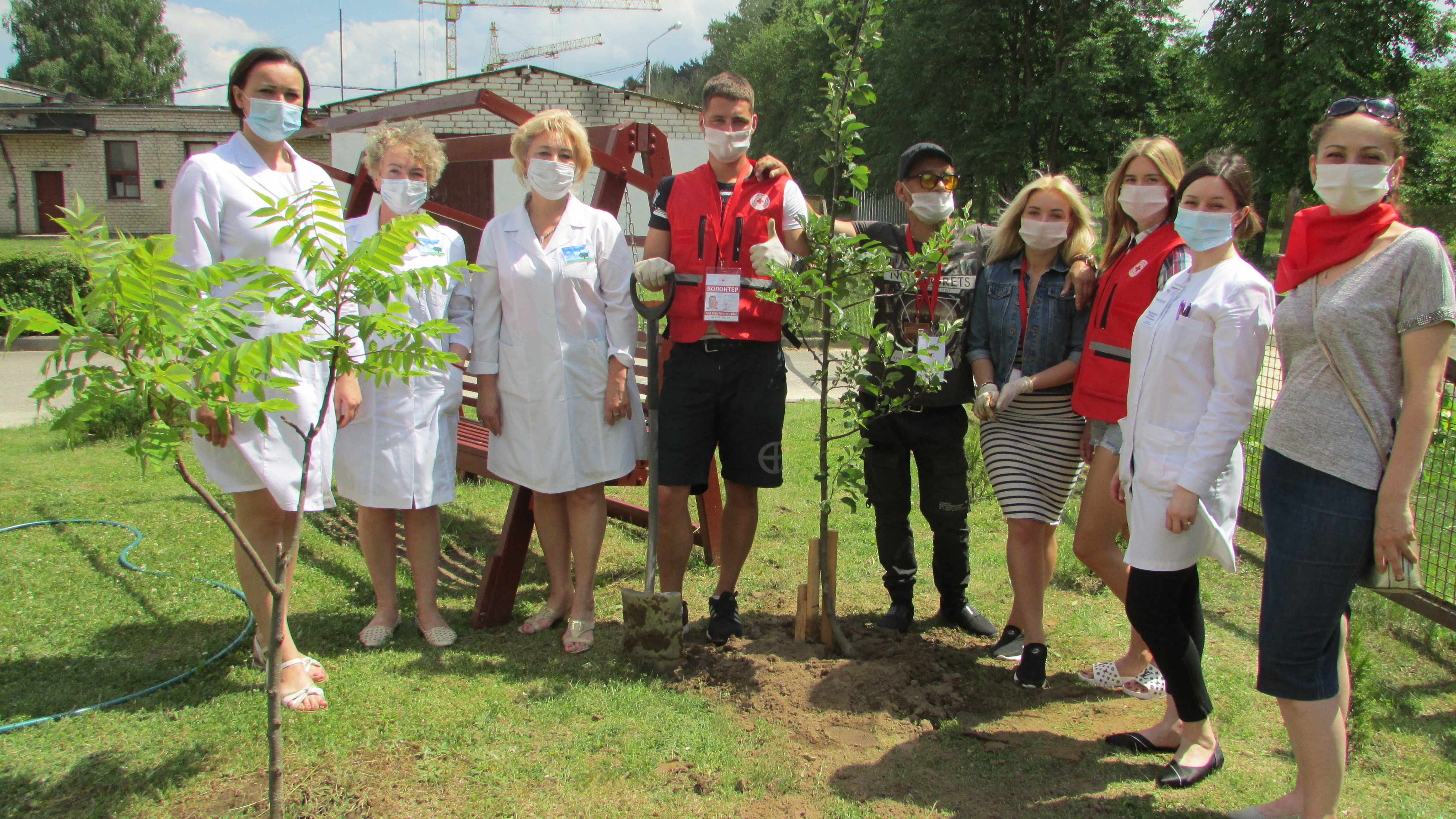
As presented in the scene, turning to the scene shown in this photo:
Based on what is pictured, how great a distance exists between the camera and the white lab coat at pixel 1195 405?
2.39 meters

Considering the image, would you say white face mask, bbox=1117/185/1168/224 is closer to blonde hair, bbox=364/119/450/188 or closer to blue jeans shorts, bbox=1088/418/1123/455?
blue jeans shorts, bbox=1088/418/1123/455

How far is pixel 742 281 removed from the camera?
11.2 feet

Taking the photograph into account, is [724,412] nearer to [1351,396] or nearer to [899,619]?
[899,619]

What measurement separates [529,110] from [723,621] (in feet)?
60.6

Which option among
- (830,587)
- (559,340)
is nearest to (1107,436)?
(830,587)

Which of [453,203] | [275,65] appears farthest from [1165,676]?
[453,203]

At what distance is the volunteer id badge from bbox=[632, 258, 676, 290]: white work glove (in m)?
0.16

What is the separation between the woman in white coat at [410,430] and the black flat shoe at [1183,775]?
2.62 metres

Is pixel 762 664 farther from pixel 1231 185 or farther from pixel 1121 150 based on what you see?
pixel 1121 150

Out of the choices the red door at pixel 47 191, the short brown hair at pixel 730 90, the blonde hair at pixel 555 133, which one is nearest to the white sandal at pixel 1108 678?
the short brown hair at pixel 730 90

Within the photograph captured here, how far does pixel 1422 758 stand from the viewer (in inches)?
114

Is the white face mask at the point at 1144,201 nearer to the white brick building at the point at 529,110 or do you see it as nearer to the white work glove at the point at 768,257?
the white work glove at the point at 768,257

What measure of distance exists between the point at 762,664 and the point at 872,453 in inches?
38.7

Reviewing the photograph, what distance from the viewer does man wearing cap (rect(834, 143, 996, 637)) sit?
3.49 metres
